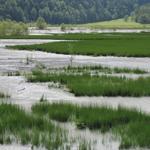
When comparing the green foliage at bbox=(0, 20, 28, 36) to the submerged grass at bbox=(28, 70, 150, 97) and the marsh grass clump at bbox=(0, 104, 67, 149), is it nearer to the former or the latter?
the submerged grass at bbox=(28, 70, 150, 97)

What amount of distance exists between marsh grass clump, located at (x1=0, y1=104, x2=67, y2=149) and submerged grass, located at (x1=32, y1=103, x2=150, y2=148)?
0.86m

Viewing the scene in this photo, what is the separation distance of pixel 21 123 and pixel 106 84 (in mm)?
9635

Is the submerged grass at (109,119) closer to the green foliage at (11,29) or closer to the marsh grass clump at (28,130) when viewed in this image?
the marsh grass clump at (28,130)

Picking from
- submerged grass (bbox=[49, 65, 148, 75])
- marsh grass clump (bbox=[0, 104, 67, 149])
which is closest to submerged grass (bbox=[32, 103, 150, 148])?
marsh grass clump (bbox=[0, 104, 67, 149])

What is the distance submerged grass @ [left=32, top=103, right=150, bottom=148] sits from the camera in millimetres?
12248

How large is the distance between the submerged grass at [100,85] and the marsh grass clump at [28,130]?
628 centimetres

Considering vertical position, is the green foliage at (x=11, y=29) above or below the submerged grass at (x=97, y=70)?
below

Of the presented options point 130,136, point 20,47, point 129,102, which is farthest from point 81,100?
point 20,47

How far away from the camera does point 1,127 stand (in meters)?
13.3

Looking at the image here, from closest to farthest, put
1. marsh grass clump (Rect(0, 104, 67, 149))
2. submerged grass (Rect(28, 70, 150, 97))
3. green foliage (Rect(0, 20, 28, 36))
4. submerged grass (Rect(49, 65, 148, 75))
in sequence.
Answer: marsh grass clump (Rect(0, 104, 67, 149)) → submerged grass (Rect(28, 70, 150, 97)) → submerged grass (Rect(49, 65, 148, 75)) → green foliage (Rect(0, 20, 28, 36))

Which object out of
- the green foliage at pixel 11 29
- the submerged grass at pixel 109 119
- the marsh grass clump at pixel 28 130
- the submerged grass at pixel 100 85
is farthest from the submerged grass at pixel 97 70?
the green foliage at pixel 11 29

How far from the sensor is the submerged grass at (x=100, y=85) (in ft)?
68.2

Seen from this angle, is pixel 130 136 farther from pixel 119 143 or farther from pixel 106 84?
pixel 106 84

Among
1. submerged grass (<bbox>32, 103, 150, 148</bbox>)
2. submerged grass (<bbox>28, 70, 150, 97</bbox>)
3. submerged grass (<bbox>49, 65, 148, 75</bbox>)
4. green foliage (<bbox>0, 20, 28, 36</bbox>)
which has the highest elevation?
submerged grass (<bbox>32, 103, 150, 148</bbox>)
